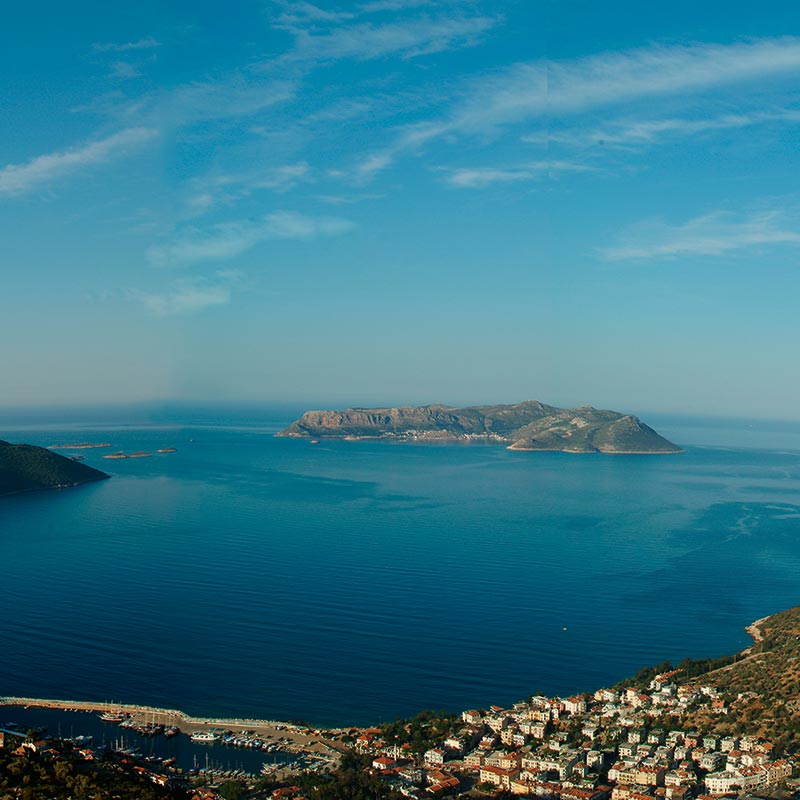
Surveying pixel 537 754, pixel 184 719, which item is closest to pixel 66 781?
pixel 184 719

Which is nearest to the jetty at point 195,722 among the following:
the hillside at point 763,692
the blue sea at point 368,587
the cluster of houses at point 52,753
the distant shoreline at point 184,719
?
the distant shoreline at point 184,719

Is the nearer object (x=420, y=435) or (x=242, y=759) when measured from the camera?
(x=242, y=759)

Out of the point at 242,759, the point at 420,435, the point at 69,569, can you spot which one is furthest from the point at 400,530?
the point at 420,435

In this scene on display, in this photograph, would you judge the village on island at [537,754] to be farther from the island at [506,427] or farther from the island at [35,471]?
the island at [506,427]

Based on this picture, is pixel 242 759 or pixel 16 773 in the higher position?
pixel 16 773

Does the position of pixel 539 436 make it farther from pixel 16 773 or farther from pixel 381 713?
pixel 16 773

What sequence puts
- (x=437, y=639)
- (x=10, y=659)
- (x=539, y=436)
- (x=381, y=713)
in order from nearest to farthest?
(x=381, y=713) < (x=10, y=659) < (x=437, y=639) < (x=539, y=436)
